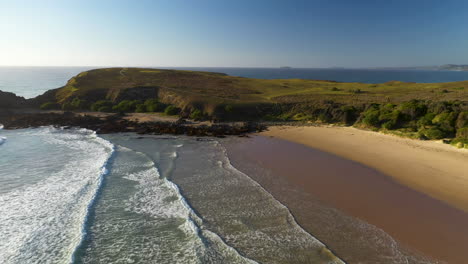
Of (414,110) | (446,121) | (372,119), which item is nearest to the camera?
(446,121)

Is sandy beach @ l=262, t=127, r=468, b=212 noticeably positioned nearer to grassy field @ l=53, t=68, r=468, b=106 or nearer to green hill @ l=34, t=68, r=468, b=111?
green hill @ l=34, t=68, r=468, b=111

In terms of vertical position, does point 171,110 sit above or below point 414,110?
below

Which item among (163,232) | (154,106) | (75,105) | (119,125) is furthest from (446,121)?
(75,105)

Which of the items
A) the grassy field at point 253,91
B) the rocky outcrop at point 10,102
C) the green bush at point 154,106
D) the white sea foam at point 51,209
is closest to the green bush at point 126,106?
the green bush at point 154,106

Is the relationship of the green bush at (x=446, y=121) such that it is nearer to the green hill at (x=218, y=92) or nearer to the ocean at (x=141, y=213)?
the green hill at (x=218, y=92)

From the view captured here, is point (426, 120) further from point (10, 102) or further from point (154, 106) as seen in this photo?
point (10, 102)

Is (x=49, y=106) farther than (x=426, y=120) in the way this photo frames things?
Yes

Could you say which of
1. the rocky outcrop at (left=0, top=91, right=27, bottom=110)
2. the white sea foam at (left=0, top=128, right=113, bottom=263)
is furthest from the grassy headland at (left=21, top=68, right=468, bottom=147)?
the white sea foam at (left=0, top=128, right=113, bottom=263)
